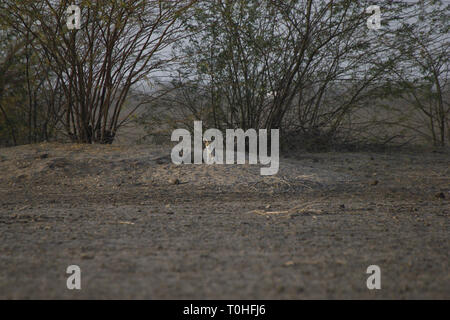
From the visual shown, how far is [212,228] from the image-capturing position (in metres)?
2.32

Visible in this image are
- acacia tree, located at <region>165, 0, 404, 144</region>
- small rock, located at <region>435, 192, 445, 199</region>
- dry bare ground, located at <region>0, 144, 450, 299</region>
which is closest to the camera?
dry bare ground, located at <region>0, 144, 450, 299</region>

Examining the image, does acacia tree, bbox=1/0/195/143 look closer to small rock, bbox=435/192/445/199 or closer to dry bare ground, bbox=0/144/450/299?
dry bare ground, bbox=0/144/450/299

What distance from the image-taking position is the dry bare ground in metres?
1.47

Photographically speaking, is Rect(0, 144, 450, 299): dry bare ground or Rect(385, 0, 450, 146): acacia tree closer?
Rect(0, 144, 450, 299): dry bare ground

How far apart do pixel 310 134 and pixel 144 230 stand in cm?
418

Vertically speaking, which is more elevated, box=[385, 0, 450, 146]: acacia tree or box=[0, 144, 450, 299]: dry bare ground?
box=[385, 0, 450, 146]: acacia tree

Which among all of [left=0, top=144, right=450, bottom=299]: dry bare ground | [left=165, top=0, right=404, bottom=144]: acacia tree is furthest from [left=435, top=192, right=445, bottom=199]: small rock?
[left=165, top=0, right=404, bottom=144]: acacia tree

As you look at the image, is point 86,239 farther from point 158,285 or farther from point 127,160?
point 127,160

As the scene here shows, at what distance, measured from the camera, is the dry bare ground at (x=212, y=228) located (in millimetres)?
1472

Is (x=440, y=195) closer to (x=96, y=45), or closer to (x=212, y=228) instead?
(x=212, y=228)

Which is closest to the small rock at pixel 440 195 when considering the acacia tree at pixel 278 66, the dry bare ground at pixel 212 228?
the dry bare ground at pixel 212 228
